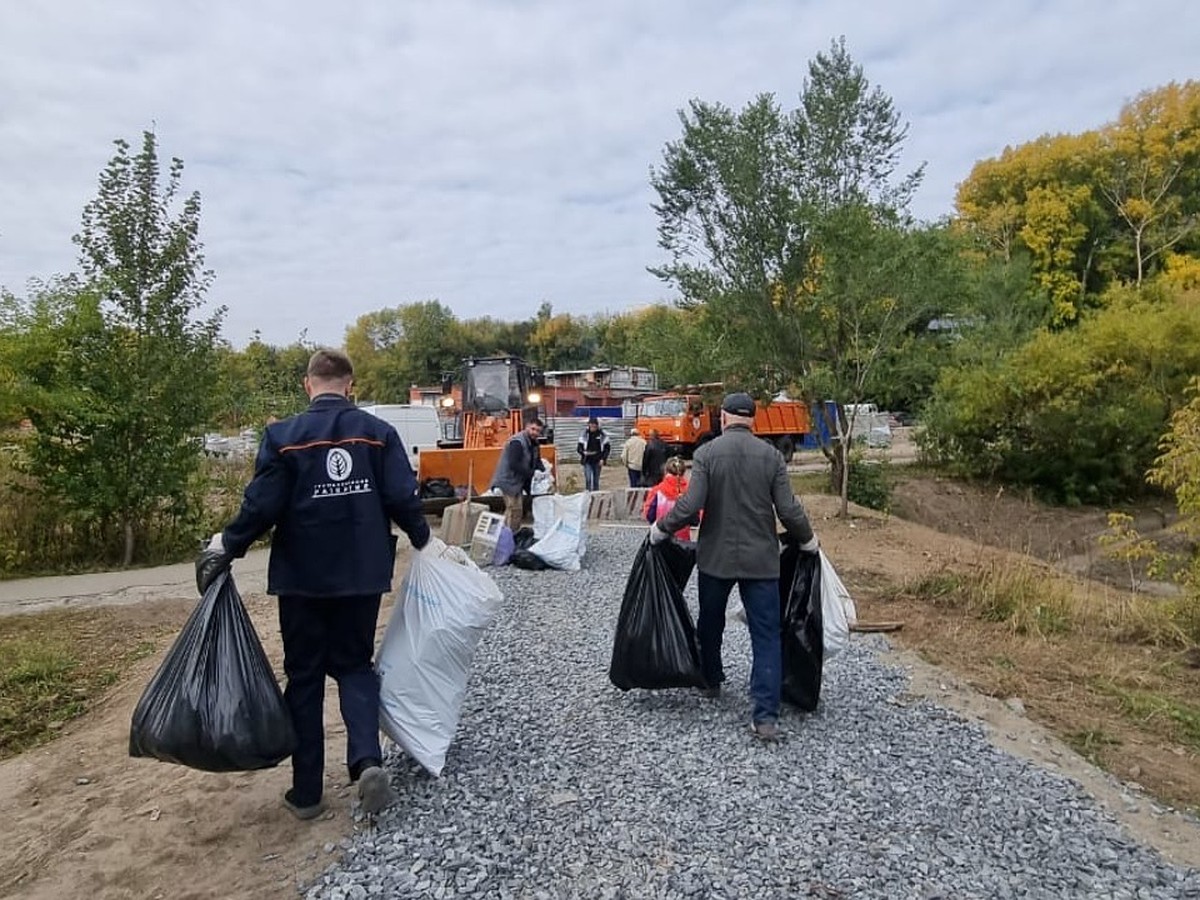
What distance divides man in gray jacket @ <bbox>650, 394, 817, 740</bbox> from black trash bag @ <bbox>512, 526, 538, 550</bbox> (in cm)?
511

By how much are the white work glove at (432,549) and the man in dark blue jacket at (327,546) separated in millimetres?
177

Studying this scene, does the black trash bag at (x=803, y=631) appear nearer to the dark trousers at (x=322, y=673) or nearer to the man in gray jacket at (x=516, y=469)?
the dark trousers at (x=322, y=673)

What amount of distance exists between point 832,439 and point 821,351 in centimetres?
181

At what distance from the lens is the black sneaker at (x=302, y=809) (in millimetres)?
3256

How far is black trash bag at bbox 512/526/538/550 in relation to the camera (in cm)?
922

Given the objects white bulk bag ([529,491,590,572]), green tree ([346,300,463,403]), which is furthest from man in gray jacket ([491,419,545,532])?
green tree ([346,300,463,403])

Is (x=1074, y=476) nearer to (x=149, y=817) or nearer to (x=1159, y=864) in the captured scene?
(x=1159, y=864)

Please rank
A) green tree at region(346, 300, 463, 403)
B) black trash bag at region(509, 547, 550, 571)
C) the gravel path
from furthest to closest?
green tree at region(346, 300, 463, 403) → black trash bag at region(509, 547, 550, 571) → the gravel path

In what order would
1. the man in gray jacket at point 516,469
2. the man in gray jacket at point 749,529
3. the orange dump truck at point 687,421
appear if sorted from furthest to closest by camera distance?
the orange dump truck at point 687,421 → the man in gray jacket at point 516,469 → the man in gray jacket at point 749,529

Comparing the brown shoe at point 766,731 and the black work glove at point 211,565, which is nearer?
the black work glove at point 211,565

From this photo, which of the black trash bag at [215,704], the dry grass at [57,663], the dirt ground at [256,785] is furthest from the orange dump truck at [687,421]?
the black trash bag at [215,704]

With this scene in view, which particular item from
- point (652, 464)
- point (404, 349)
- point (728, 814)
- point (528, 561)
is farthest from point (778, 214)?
point (404, 349)

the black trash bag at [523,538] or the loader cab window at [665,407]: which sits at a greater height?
the loader cab window at [665,407]

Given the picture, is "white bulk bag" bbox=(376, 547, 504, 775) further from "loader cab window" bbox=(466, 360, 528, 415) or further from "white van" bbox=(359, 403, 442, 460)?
"white van" bbox=(359, 403, 442, 460)
